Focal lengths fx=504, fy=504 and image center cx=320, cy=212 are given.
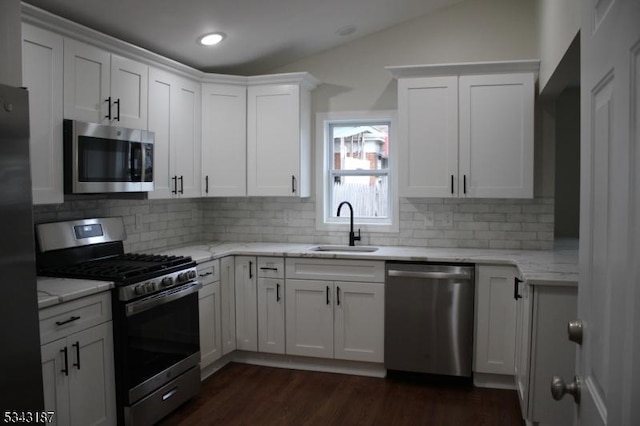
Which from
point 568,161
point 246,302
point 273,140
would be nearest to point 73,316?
point 246,302

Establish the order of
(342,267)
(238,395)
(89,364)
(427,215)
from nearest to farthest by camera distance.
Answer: (89,364) < (238,395) < (342,267) < (427,215)

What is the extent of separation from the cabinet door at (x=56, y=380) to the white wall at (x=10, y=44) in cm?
119

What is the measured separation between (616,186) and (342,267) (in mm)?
3013

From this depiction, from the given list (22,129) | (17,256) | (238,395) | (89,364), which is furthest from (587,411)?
(238,395)

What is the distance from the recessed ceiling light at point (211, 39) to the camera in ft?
12.1

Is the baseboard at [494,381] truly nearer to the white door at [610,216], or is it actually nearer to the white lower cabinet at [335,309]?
the white lower cabinet at [335,309]

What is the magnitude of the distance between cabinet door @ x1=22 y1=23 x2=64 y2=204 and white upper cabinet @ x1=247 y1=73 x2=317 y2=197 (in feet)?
5.65

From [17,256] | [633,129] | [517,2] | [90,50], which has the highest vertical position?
[517,2]

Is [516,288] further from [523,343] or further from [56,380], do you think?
[56,380]

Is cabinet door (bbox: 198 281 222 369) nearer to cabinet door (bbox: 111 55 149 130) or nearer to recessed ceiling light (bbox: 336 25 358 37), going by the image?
cabinet door (bbox: 111 55 149 130)

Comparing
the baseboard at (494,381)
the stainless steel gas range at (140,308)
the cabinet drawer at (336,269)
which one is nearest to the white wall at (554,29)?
the cabinet drawer at (336,269)

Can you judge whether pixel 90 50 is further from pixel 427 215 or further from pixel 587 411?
pixel 587 411

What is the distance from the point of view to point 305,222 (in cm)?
459

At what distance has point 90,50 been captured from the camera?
2.99 m
